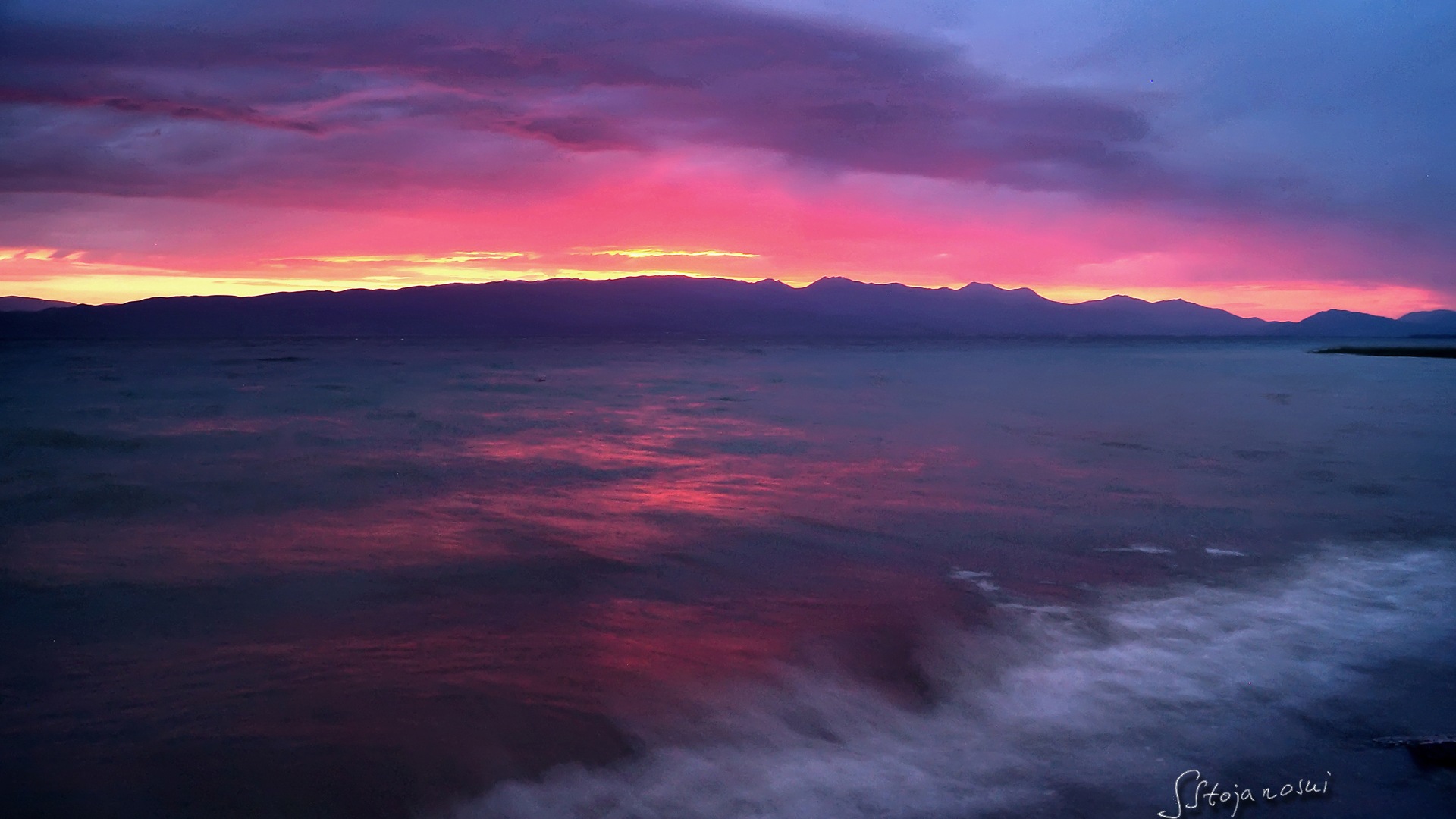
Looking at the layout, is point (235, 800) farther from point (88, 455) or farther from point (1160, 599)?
point (88, 455)

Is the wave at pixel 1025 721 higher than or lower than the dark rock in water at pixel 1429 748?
lower

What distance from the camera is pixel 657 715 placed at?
197 inches

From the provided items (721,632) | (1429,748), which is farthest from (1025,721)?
(721,632)

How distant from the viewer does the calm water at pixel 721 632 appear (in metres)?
4.33

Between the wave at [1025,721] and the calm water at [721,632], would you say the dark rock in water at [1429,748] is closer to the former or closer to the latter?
the calm water at [721,632]

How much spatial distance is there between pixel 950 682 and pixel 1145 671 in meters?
1.28

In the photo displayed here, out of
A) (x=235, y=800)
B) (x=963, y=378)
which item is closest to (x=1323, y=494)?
(x=235, y=800)

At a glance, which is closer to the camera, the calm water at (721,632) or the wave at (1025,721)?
the wave at (1025,721)
